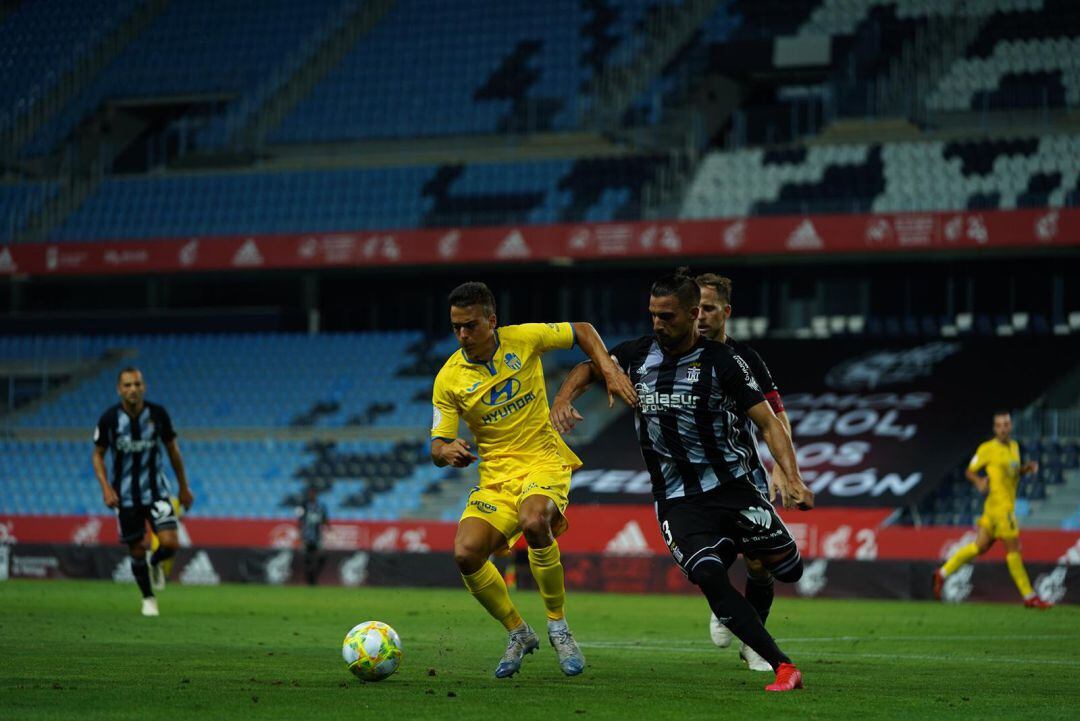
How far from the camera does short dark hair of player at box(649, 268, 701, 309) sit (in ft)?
32.0

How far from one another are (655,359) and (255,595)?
1626 centimetres

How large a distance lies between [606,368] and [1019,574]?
13.4 meters

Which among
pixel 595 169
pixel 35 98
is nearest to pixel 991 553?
pixel 595 169

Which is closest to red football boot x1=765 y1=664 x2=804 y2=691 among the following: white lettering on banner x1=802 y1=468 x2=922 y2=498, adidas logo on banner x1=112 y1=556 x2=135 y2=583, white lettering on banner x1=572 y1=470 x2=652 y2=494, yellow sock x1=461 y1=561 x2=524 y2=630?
yellow sock x1=461 y1=561 x2=524 y2=630

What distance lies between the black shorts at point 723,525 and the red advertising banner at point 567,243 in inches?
956

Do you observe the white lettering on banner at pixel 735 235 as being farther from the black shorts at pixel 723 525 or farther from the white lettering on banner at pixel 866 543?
the black shorts at pixel 723 525

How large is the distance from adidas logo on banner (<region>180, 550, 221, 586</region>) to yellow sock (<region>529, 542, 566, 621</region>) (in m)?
20.3

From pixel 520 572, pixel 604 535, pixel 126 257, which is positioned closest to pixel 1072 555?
pixel 604 535

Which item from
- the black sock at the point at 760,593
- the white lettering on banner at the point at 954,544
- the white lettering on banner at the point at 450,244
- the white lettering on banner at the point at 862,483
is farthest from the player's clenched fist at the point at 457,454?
the white lettering on banner at the point at 450,244

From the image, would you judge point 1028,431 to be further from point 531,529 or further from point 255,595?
point 531,529

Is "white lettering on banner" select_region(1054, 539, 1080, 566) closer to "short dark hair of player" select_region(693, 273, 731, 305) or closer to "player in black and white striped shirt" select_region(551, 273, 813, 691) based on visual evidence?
"short dark hair of player" select_region(693, 273, 731, 305)

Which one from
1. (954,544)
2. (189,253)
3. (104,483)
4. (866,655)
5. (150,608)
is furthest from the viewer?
(189,253)

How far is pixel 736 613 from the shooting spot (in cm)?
960

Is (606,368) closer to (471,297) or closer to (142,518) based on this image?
(471,297)
